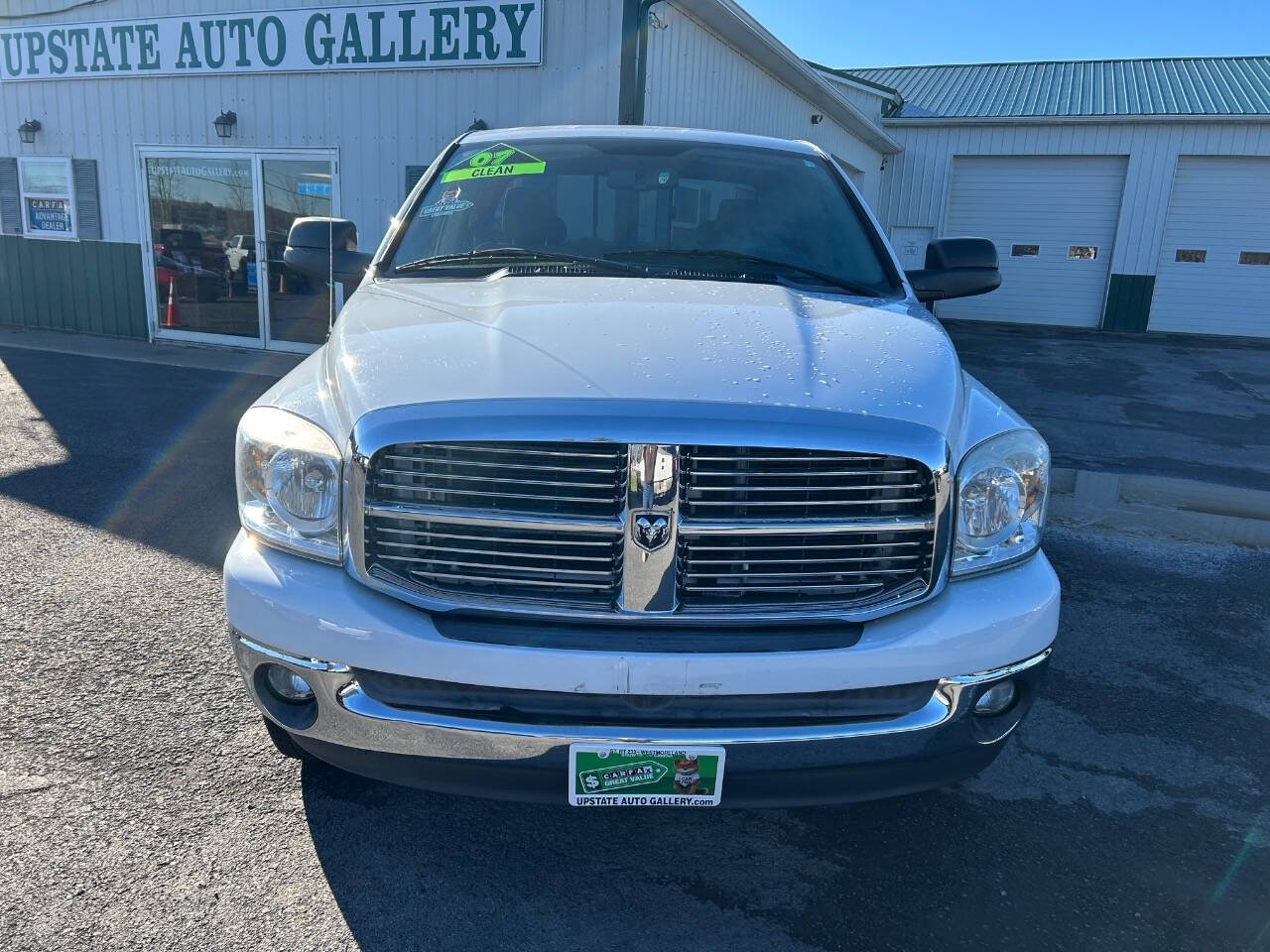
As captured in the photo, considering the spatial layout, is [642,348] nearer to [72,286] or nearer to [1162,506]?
[1162,506]

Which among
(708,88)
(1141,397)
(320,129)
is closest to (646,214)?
(708,88)

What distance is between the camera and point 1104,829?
274cm

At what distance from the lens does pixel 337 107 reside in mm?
10641

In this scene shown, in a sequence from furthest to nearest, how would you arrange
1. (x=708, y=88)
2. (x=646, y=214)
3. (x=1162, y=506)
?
(x=708, y=88) → (x=1162, y=506) → (x=646, y=214)

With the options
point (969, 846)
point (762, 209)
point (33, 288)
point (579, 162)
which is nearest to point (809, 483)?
point (969, 846)

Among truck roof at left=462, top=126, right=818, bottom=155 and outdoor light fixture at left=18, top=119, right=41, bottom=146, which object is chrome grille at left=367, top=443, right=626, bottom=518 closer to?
truck roof at left=462, top=126, right=818, bottom=155

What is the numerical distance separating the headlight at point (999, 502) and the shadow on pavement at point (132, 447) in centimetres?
362

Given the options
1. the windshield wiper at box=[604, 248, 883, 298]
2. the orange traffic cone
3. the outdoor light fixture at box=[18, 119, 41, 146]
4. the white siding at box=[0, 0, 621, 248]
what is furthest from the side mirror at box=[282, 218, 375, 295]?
the outdoor light fixture at box=[18, 119, 41, 146]

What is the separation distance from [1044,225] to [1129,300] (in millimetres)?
2332

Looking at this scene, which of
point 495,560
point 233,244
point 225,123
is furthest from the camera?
point 233,244

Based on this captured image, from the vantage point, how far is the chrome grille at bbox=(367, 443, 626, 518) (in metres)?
2.08

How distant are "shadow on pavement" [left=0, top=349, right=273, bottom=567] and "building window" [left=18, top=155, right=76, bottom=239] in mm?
3345

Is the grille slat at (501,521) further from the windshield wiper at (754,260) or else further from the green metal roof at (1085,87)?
the green metal roof at (1085,87)

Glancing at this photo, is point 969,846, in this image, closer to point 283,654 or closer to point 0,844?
point 283,654
